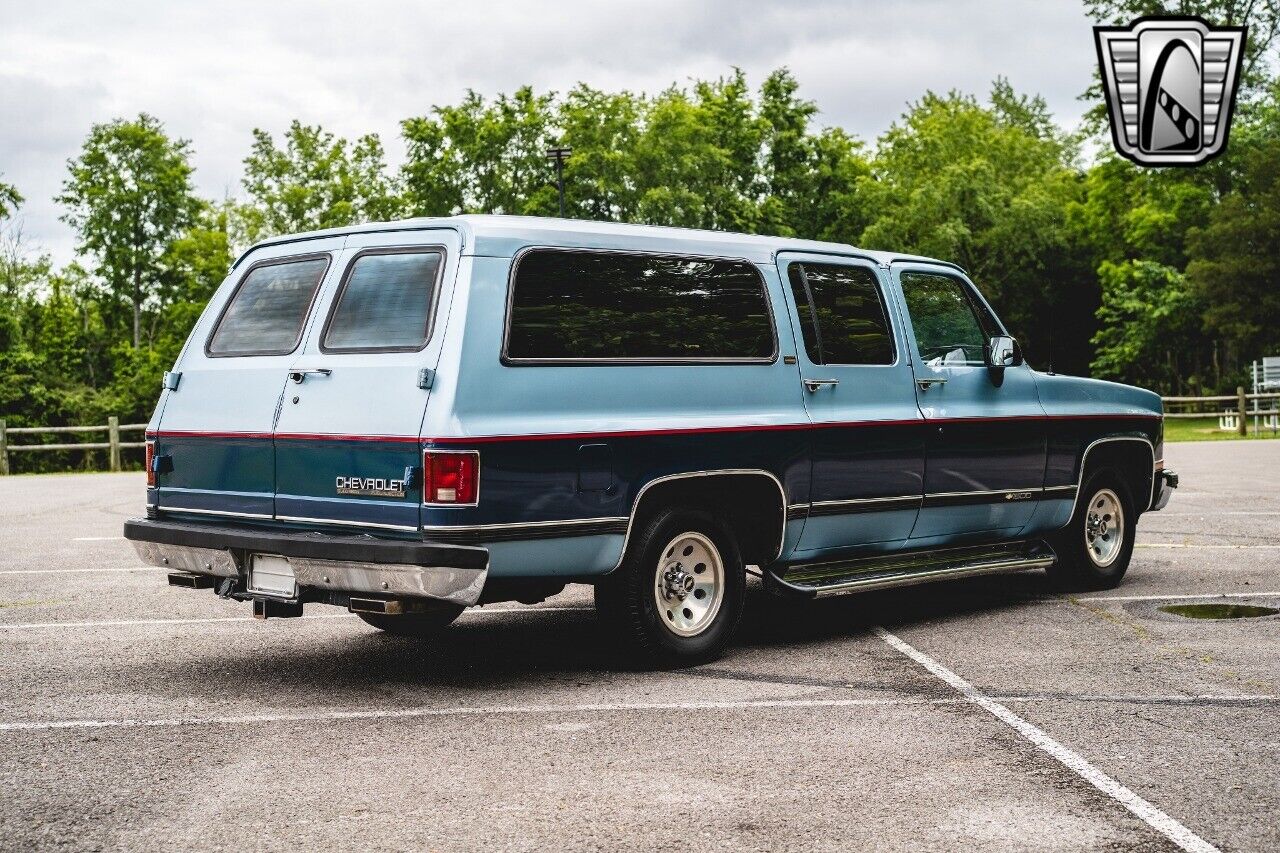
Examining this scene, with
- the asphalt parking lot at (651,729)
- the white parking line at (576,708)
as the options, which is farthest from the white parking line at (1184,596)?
the white parking line at (576,708)

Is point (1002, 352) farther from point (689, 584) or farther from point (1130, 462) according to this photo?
point (689, 584)

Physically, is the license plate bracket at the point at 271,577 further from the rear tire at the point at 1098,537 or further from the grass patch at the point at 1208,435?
the grass patch at the point at 1208,435

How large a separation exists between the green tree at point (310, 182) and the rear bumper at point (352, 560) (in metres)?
49.1

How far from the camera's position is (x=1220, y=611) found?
8930mm

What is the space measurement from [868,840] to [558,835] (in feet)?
3.07

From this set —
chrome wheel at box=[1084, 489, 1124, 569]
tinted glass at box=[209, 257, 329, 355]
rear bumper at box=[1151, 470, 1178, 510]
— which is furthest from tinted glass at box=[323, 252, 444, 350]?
rear bumper at box=[1151, 470, 1178, 510]

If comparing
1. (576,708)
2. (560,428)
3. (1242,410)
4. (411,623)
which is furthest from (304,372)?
(1242,410)

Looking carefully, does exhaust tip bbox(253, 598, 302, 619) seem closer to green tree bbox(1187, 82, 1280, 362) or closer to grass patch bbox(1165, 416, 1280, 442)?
grass patch bbox(1165, 416, 1280, 442)

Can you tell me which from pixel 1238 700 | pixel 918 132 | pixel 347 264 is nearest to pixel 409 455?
pixel 347 264

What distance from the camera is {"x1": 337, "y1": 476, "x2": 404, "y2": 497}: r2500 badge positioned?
256 inches

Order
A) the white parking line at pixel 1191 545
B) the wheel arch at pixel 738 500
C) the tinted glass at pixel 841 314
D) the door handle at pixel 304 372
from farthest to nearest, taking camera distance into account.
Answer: the white parking line at pixel 1191 545 < the tinted glass at pixel 841 314 < the wheel arch at pixel 738 500 < the door handle at pixel 304 372

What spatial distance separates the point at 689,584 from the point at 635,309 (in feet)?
4.58

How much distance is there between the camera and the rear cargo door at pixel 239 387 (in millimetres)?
7160

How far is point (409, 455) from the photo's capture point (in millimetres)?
6438
